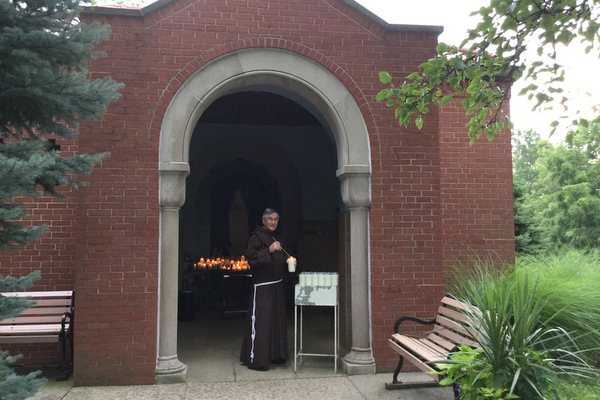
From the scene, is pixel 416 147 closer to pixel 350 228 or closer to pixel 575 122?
pixel 350 228

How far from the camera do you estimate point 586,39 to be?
3426 mm

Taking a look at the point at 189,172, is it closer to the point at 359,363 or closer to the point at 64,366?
the point at 64,366

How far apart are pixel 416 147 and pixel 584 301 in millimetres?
2679

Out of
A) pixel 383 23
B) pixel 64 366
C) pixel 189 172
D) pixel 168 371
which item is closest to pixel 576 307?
pixel 383 23

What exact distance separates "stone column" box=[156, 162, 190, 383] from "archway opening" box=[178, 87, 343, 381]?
403 centimetres

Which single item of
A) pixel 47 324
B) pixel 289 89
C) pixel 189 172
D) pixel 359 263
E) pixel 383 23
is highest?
pixel 383 23

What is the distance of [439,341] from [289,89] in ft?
11.3

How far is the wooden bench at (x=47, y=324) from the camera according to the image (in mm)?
5219

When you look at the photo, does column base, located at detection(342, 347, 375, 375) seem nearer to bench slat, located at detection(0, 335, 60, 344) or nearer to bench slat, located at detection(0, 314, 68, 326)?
bench slat, located at detection(0, 335, 60, 344)

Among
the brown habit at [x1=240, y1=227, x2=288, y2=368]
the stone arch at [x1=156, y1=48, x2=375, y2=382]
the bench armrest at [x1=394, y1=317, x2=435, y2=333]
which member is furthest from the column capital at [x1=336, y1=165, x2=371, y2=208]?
the bench armrest at [x1=394, y1=317, x2=435, y2=333]

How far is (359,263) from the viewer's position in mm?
5602

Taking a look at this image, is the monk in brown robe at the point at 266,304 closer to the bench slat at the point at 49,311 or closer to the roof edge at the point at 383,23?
the bench slat at the point at 49,311

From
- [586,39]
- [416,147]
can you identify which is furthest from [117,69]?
[586,39]

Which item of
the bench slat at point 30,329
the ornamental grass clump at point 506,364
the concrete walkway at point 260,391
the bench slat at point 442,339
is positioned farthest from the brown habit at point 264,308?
the ornamental grass clump at point 506,364
